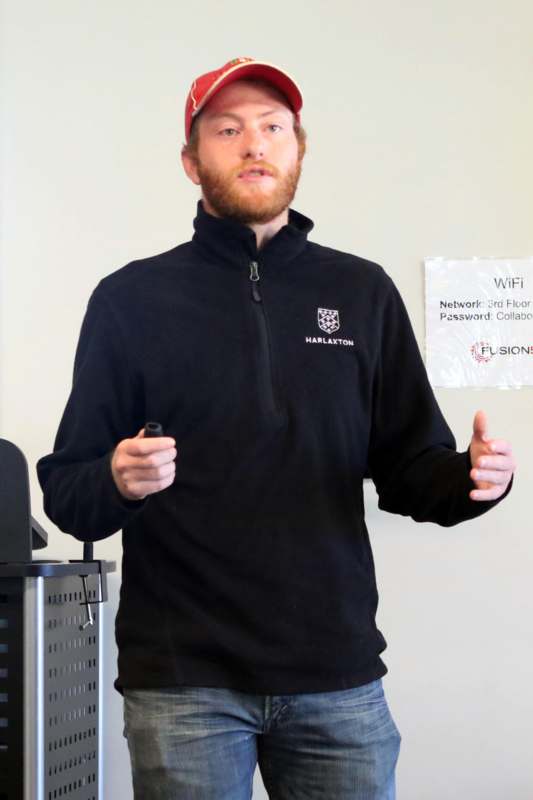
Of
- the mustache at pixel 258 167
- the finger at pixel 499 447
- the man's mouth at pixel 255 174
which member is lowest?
the finger at pixel 499 447

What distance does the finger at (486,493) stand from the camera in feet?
4.16

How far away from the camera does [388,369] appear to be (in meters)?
1.51

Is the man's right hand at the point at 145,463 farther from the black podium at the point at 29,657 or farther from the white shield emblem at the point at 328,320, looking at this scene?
the black podium at the point at 29,657

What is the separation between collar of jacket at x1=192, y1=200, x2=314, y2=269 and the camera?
1471 millimetres

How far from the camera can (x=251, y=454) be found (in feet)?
4.34

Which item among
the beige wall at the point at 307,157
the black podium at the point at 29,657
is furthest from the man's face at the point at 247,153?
the beige wall at the point at 307,157

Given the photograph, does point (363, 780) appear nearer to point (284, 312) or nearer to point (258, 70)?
point (284, 312)

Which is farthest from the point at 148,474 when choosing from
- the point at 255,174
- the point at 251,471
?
the point at 255,174

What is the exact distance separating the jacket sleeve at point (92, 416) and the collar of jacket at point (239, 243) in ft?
0.55

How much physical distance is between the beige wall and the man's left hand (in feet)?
4.70

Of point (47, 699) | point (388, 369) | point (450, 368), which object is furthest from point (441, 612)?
point (388, 369)

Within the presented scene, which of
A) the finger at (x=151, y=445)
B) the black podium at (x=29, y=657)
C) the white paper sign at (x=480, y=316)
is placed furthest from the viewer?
the white paper sign at (x=480, y=316)

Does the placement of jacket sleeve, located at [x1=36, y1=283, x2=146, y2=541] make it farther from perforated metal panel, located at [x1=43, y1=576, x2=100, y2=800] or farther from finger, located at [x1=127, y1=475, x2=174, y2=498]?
perforated metal panel, located at [x1=43, y1=576, x2=100, y2=800]

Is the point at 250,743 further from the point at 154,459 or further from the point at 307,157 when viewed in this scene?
the point at 307,157
